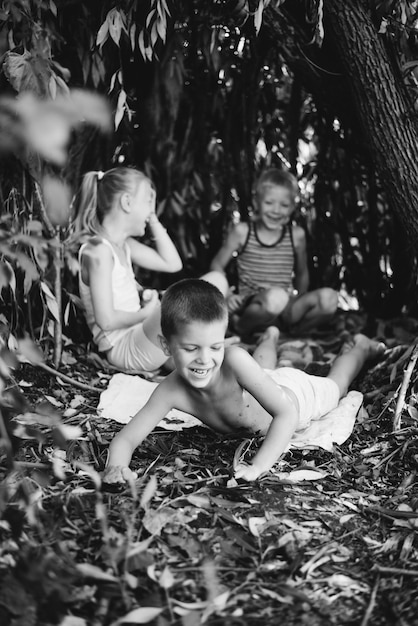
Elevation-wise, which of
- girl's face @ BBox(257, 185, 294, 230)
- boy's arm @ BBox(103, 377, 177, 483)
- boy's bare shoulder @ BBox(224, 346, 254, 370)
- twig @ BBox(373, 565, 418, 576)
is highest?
girl's face @ BBox(257, 185, 294, 230)

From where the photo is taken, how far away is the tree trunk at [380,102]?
112 inches

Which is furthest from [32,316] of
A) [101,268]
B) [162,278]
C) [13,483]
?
[13,483]

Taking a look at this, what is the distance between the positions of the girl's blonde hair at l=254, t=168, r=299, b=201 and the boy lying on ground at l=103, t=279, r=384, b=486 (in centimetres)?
167

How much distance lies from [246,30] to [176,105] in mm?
549

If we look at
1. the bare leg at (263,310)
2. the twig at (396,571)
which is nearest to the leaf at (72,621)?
the twig at (396,571)

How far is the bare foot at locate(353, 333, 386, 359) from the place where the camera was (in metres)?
3.35

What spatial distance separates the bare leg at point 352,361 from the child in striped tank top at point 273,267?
22.5 inches

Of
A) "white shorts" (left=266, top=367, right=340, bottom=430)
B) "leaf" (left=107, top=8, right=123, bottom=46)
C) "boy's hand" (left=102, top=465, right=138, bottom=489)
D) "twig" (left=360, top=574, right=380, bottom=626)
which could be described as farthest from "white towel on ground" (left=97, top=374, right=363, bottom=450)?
"leaf" (left=107, top=8, right=123, bottom=46)

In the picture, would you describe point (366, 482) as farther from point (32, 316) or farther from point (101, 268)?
point (32, 316)

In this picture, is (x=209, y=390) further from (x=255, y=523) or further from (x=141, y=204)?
(x=141, y=204)

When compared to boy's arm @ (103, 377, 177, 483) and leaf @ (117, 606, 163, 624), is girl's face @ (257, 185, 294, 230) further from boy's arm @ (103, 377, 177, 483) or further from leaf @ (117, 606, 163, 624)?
leaf @ (117, 606, 163, 624)

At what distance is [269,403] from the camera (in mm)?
2326

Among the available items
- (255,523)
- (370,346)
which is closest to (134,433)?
(255,523)

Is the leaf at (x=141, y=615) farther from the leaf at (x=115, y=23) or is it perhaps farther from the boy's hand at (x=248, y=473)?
the leaf at (x=115, y=23)
